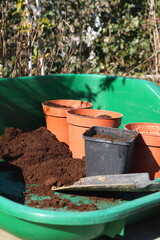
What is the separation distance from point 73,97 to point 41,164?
1.01 m

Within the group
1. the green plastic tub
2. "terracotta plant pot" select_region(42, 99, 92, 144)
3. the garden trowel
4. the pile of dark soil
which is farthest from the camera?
"terracotta plant pot" select_region(42, 99, 92, 144)

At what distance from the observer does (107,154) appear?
220 centimetres

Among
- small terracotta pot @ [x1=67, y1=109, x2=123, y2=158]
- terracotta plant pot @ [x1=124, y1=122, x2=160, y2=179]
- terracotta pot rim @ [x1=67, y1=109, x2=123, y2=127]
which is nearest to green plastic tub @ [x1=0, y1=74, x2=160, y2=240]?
terracotta plant pot @ [x1=124, y1=122, x2=160, y2=179]

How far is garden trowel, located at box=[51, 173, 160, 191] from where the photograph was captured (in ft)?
6.17

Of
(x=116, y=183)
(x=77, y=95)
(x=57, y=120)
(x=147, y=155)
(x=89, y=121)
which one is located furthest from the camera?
(x=77, y=95)

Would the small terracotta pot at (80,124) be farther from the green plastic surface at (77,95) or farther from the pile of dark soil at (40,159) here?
the green plastic surface at (77,95)

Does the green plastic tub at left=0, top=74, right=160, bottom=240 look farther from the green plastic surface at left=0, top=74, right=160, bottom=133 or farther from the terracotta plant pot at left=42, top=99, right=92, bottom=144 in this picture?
the terracotta plant pot at left=42, top=99, right=92, bottom=144

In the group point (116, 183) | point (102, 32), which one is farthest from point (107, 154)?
point (102, 32)

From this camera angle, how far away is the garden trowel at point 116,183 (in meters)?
1.88

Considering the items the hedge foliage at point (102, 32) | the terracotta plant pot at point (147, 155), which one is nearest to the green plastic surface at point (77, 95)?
the terracotta plant pot at point (147, 155)

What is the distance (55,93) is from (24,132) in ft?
1.63

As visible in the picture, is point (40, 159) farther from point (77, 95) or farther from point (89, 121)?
point (77, 95)

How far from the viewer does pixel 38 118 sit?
3141mm

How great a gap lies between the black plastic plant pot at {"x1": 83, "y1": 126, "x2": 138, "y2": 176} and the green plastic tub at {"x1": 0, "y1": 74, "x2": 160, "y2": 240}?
0.16 metres
